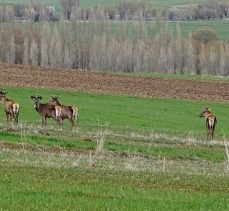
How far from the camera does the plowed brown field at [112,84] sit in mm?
59469

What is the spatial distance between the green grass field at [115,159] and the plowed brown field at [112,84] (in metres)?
3.52

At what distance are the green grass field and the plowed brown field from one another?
3.52 meters

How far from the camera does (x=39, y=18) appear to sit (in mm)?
175125

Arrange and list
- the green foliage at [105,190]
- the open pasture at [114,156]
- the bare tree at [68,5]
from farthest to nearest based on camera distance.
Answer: the bare tree at [68,5] → the open pasture at [114,156] → the green foliage at [105,190]

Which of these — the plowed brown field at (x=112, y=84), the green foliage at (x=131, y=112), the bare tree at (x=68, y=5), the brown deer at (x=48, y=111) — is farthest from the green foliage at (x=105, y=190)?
the bare tree at (x=68, y=5)

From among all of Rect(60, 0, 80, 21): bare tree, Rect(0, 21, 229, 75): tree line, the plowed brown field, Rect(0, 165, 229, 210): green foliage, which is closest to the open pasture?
Rect(0, 165, 229, 210): green foliage

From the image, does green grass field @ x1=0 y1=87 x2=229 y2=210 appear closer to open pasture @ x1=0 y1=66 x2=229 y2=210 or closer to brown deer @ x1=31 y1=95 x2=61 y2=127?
open pasture @ x1=0 y1=66 x2=229 y2=210

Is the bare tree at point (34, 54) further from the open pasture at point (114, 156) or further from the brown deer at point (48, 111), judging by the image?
the brown deer at point (48, 111)

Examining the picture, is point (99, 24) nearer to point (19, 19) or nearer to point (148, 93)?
point (19, 19)

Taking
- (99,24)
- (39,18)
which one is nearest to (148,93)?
(99,24)

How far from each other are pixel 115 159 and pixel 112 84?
38.2 metres

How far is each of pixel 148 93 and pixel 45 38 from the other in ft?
177

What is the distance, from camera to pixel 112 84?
6475cm

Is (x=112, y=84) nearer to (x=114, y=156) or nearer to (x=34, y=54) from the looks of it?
(x=114, y=156)
